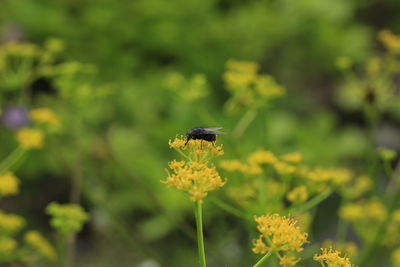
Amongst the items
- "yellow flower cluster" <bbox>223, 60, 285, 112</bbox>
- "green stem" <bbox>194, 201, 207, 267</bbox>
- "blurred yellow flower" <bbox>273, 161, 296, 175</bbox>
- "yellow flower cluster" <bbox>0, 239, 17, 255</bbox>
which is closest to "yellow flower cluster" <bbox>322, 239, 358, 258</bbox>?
"blurred yellow flower" <bbox>273, 161, 296, 175</bbox>

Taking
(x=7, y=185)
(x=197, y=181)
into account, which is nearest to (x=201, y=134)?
(x=197, y=181)

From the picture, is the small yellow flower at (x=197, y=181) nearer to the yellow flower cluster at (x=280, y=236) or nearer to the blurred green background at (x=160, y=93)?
the yellow flower cluster at (x=280, y=236)

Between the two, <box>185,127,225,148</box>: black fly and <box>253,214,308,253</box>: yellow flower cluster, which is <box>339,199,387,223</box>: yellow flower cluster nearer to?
Result: <box>185,127,225,148</box>: black fly

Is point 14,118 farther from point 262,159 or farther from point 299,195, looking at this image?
point 299,195

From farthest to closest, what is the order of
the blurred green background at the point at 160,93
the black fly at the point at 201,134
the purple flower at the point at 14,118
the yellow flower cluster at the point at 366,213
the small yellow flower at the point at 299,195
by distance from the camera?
the blurred green background at the point at 160,93, the purple flower at the point at 14,118, the yellow flower cluster at the point at 366,213, the small yellow flower at the point at 299,195, the black fly at the point at 201,134

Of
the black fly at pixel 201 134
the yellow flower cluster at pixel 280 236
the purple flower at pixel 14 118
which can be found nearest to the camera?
the yellow flower cluster at pixel 280 236

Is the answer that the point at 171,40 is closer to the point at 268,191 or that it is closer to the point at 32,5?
the point at 32,5

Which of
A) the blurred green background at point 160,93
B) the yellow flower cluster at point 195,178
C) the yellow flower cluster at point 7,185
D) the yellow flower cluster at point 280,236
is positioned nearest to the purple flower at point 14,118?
the blurred green background at point 160,93
